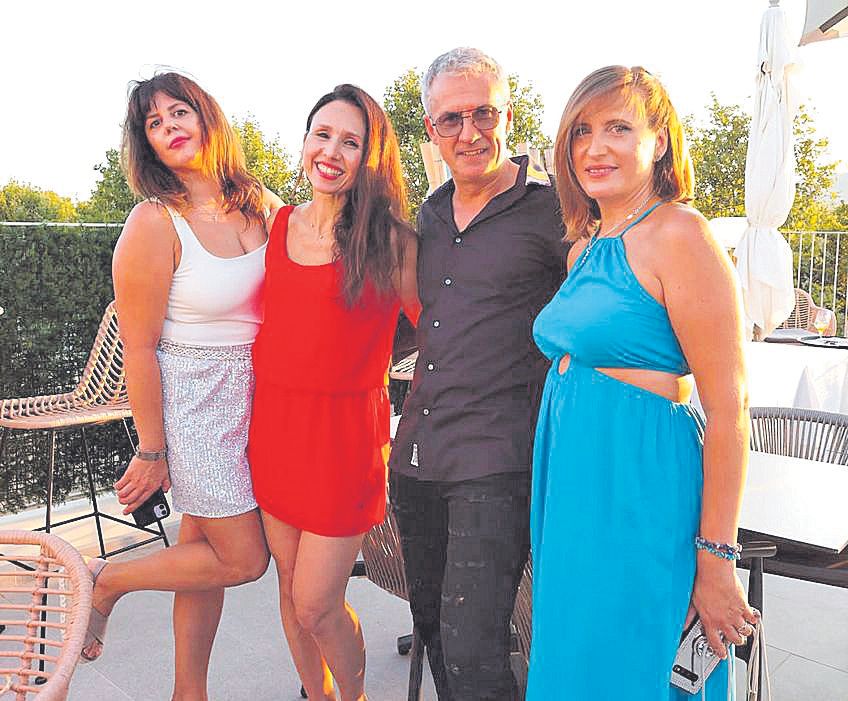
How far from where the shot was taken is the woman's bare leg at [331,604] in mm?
2086

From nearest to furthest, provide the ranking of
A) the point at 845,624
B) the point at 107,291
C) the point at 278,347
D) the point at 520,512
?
the point at 520,512, the point at 278,347, the point at 845,624, the point at 107,291

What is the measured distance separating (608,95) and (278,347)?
3.45 feet

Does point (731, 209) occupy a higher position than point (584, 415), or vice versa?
point (731, 209)

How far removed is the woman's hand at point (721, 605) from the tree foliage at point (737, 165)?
52.6 ft

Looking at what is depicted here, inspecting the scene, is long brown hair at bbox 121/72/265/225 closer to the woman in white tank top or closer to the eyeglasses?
the woman in white tank top

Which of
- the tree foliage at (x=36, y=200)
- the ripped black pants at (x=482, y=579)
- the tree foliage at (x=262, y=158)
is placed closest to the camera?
the ripped black pants at (x=482, y=579)

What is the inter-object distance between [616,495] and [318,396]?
2.88 feet

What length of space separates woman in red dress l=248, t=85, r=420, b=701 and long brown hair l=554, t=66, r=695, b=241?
618mm

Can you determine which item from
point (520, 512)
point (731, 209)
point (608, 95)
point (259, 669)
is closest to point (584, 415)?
point (520, 512)

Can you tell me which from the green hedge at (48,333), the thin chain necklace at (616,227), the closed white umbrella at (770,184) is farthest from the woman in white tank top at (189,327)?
the closed white umbrella at (770,184)

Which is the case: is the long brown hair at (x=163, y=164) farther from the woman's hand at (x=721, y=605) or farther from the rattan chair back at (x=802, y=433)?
the rattan chair back at (x=802, y=433)

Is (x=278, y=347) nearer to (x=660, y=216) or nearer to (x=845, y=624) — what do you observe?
(x=660, y=216)

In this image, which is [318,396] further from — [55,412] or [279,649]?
[55,412]

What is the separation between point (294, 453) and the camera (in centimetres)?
208
